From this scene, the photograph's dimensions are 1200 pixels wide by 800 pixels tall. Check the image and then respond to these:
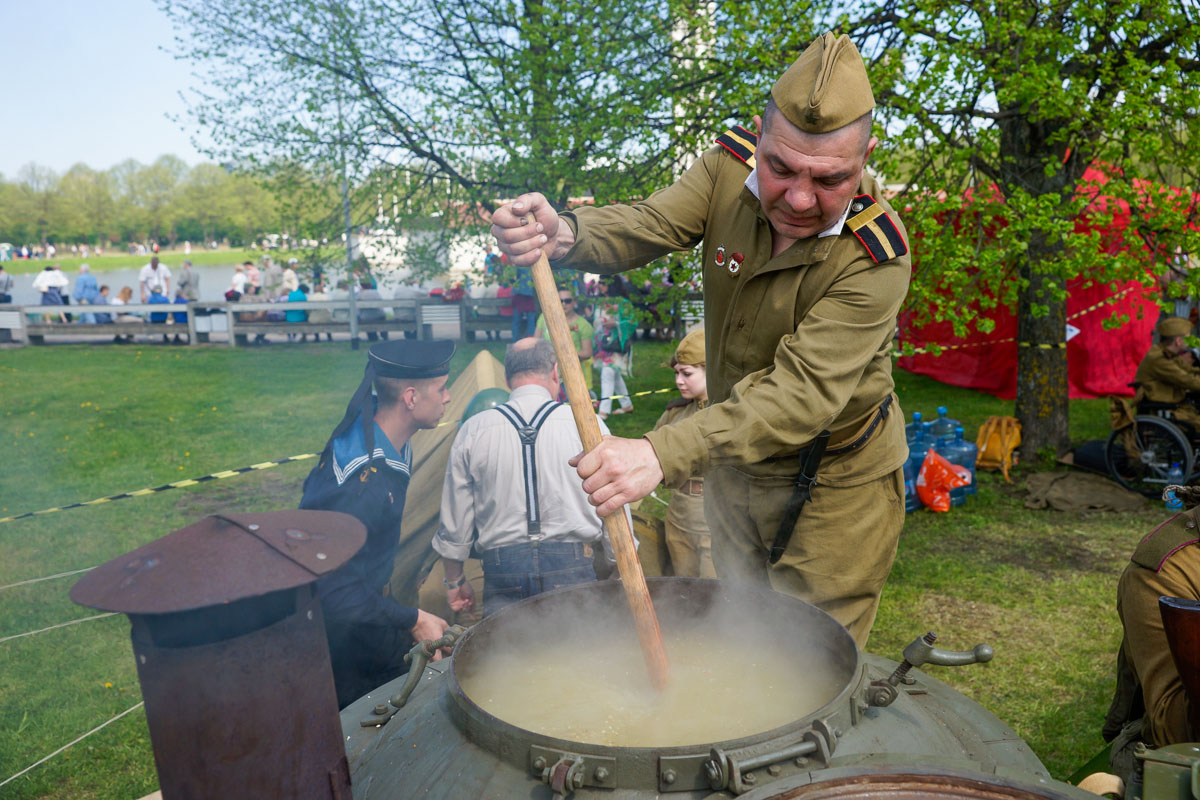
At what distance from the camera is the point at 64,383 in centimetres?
1430

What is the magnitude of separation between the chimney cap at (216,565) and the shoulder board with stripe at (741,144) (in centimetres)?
153

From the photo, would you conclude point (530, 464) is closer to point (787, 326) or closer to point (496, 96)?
point (787, 326)

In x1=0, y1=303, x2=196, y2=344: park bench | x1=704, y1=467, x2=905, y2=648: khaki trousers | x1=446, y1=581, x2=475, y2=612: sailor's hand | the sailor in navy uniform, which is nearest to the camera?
x1=704, y1=467, x2=905, y2=648: khaki trousers

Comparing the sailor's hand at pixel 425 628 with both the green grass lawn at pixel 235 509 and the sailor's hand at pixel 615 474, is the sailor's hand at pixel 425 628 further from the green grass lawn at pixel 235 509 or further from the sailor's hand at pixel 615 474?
the sailor's hand at pixel 615 474

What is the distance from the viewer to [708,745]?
160 cm

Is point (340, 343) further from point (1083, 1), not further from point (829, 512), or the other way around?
point (829, 512)

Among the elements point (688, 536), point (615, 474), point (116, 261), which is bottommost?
point (688, 536)

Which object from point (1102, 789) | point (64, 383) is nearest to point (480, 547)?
point (1102, 789)

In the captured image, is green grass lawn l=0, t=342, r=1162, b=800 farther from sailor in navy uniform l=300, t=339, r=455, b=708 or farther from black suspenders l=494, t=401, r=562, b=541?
black suspenders l=494, t=401, r=562, b=541

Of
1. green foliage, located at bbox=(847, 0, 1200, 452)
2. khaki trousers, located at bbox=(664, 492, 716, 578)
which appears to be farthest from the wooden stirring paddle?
green foliage, located at bbox=(847, 0, 1200, 452)

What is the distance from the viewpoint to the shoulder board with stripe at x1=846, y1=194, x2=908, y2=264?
209 cm

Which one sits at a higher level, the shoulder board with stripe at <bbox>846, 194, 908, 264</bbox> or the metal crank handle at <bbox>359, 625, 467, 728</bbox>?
the shoulder board with stripe at <bbox>846, 194, 908, 264</bbox>

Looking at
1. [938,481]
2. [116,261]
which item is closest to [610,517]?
[938,481]

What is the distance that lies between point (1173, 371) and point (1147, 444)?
2.16ft
